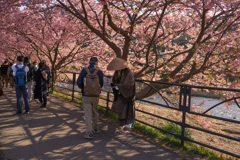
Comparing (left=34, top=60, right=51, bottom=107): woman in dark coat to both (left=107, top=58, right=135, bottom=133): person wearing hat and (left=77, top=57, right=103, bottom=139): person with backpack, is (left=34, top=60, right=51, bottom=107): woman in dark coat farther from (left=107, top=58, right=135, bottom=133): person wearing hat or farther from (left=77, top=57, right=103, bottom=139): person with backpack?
(left=107, top=58, right=135, bottom=133): person wearing hat

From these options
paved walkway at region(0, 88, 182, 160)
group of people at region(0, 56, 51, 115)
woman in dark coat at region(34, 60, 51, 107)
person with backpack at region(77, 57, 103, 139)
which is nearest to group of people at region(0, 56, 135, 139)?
person with backpack at region(77, 57, 103, 139)

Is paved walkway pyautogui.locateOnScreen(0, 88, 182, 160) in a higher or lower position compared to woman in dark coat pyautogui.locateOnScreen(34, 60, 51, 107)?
lower

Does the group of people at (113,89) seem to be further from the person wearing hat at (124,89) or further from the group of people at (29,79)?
the group of people at (29,79)

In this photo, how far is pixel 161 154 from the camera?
3.77 metres

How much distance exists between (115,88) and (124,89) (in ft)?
0.85

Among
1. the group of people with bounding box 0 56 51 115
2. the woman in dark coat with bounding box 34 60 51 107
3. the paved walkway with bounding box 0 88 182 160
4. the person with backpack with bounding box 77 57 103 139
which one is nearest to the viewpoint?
the paved walkway with bounding box 0 88 182 160

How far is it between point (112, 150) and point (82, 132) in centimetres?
125

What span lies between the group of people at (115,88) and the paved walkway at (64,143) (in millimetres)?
392

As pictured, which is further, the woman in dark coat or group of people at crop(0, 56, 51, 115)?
the woman in dark coat

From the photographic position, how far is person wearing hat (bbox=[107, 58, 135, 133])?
439 centimetres

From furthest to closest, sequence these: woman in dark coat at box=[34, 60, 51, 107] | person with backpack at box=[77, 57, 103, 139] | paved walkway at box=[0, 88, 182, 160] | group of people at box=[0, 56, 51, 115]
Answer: woman in dark coat at box=[34, 60, 51, 107] → group of people at box=[0, 56, 51, 115] → person with backpack at box=[77, 57, 103, 139] → paved walkway at box=[0, 88, 182, 160]

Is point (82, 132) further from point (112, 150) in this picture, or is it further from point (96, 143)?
point (112, 150)

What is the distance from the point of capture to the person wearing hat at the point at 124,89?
4.39 metres

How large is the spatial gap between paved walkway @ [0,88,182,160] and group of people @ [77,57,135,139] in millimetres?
392
